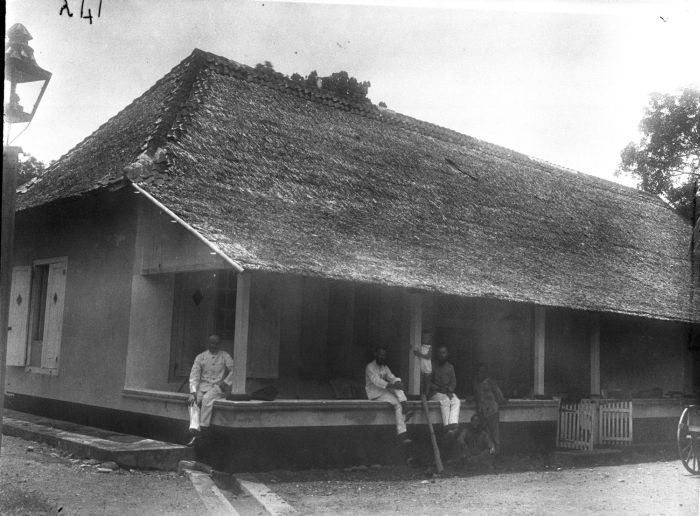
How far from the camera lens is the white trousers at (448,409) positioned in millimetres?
11398

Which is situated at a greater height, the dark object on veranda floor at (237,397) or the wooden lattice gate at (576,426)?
the dark object on veranda floor at (237,397)

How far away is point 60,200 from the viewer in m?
11.3

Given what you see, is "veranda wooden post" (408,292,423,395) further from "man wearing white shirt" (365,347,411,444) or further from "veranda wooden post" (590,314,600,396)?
"veranda wooden post" (590,314,600,396)

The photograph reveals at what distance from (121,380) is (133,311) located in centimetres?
94

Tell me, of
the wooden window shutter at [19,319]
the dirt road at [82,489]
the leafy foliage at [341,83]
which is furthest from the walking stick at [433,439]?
the leafy foliage at [341,83]

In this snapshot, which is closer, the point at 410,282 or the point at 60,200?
the point at 410,282

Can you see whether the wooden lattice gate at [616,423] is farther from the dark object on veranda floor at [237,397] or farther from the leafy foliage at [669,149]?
the leafy foliage at [669,149]

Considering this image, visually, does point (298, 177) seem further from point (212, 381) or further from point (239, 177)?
point (212, 381)

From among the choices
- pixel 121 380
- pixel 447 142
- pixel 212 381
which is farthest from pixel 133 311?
pixel 447 142

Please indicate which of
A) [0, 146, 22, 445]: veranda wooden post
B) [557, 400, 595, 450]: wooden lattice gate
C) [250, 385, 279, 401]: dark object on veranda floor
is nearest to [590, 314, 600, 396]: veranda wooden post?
[557, 400, 595, 450]: wooden lattice gate

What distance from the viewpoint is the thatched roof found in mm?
10156

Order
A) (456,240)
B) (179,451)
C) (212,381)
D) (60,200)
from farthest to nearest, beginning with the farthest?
1. (456,240)
2. (60,200)
3. (212,381)
4. (179,451)

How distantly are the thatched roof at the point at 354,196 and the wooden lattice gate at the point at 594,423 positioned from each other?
1.70m

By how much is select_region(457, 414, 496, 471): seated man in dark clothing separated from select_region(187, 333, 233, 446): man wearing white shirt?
375cm
